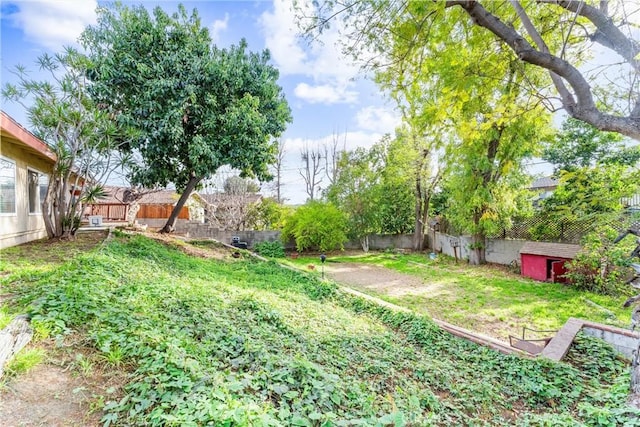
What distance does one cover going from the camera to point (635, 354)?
273 cm

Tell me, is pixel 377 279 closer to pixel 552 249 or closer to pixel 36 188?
pixel 552 249

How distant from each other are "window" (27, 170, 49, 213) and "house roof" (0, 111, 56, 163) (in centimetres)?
118

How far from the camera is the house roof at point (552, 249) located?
26.3 ft

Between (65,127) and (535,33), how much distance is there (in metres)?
8.63

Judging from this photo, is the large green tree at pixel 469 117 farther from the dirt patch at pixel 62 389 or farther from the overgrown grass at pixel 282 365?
the dirt patch at pixel 62 389

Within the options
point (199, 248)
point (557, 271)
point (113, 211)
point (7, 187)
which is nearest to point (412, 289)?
point (557, 271)

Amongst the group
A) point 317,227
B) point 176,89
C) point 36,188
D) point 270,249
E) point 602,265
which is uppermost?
point 176,89

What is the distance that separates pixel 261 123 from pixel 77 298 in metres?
7.03

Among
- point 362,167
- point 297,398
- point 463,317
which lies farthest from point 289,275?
point 362,167

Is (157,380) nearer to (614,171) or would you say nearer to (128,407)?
(128,407)

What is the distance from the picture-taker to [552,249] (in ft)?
27.8

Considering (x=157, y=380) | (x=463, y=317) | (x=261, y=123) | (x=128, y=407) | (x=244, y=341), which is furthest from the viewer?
(x=261, y=123)

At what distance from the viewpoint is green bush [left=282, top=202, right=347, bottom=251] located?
13.4 meters

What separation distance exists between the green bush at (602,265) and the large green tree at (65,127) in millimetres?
11296
